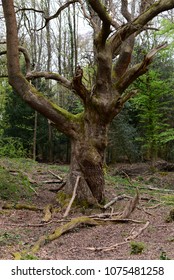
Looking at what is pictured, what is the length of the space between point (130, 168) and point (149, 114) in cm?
297

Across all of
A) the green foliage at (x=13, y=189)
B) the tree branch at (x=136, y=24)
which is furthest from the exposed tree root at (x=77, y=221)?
the tree branch at (x=136, y=24)

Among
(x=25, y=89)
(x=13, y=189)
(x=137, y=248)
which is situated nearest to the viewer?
(x=137, y=248)

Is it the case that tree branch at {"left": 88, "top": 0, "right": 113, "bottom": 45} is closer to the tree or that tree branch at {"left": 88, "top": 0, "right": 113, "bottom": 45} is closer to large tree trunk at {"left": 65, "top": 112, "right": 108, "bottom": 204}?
the tree

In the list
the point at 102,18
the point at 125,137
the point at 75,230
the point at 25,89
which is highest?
the point at 102,18

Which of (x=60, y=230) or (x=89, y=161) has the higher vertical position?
(x=89, y=161)

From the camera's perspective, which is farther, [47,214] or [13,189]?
[13,189]

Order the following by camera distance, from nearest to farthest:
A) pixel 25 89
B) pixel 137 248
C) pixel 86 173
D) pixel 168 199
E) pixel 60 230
Answer: pixel 137 248
pixel 60 230
pixel 25 89
pixel 86 173
pixel 168 199

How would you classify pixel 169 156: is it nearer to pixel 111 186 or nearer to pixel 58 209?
pixel 111 186

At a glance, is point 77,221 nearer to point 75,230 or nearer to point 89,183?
point 75,230

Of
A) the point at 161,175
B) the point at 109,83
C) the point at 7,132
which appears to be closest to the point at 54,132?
the point at 7,132

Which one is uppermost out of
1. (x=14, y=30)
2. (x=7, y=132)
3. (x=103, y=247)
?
(x=14, y=30)

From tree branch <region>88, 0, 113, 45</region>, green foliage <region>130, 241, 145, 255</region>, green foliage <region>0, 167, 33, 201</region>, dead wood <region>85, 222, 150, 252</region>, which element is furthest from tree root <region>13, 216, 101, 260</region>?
tree branch <region>88, 0, 113, 45</region>

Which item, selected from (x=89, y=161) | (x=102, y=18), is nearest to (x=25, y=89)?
(x=89, y=161)

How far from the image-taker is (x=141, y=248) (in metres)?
5.06
